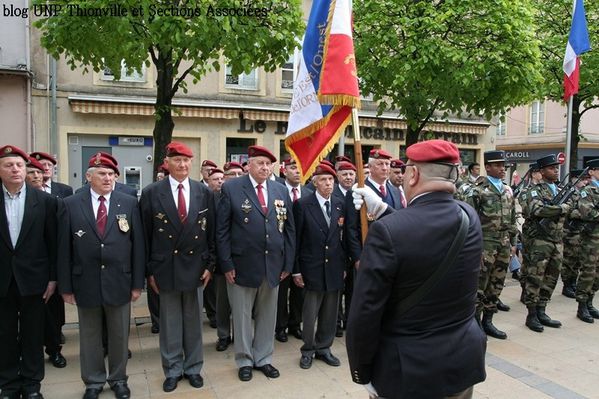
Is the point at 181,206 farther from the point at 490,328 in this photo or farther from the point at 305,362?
the point at 490,328

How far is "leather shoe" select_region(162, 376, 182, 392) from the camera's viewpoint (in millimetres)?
4488

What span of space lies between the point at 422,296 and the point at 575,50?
32.9 feet

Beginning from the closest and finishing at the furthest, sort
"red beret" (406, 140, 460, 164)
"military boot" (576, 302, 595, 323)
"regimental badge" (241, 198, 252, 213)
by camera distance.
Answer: "red beret" (406, 140, 460, 164), "regimental badge" (241, 198, 252, 213), "military boot" (576, 302, 595, 323)

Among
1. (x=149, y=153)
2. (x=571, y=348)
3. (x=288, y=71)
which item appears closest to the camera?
(x=571, y=348)

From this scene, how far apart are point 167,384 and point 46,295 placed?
53.1 inches

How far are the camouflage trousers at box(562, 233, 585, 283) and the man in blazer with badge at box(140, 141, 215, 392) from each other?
5927 millimetres

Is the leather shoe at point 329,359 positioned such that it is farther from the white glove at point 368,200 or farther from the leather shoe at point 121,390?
the white glove at point 368,200

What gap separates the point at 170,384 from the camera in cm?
452

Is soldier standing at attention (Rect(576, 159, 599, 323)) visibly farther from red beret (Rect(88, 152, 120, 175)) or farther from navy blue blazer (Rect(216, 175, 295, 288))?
red beret (Rect(88, 152, 120, 175))

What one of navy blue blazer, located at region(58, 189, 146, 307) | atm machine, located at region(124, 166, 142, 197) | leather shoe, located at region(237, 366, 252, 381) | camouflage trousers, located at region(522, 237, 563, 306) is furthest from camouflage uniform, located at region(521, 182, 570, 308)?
atm machine, located at region(124, 166, 142, 197)

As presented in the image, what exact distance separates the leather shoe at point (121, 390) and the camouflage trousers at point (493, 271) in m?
4.24

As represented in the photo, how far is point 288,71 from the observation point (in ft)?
54.4

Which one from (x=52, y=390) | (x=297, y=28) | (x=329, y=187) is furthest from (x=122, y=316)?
(x=297, y=28)

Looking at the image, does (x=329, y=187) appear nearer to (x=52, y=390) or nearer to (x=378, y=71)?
(x=52, y=390)
